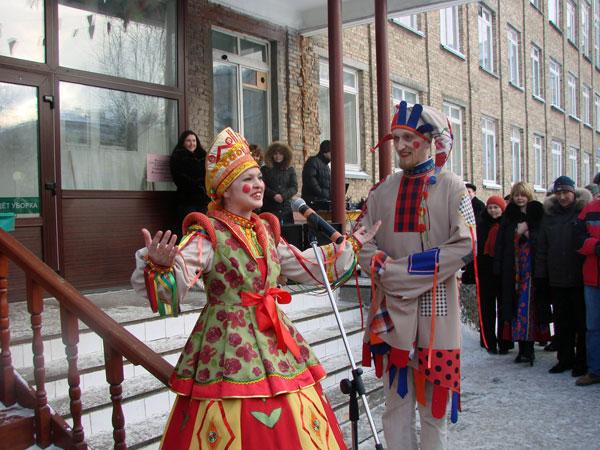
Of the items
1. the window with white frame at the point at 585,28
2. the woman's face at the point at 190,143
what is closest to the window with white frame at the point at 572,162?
the window with white frame at the point at 585,28

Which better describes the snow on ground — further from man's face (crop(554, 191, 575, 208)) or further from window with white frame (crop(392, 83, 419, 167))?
window with white frame (crop(392, 83, 419, 167))

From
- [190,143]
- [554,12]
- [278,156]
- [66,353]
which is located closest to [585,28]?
[554,12]

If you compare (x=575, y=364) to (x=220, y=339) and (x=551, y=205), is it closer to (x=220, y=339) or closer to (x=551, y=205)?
(x=551, y=205)

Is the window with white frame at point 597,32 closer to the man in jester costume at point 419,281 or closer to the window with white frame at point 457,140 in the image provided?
the window with white frame at point 457,140

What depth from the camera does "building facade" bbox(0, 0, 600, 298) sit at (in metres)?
5.41

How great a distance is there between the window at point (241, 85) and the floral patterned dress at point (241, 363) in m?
5.67

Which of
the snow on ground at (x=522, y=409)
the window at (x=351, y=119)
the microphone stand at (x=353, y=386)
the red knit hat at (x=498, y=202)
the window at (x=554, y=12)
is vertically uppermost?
the window at (x=554, y=12)

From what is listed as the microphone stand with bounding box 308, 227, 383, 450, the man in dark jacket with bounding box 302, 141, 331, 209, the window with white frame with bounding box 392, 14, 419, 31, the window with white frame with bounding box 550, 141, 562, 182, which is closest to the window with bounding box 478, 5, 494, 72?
the window with white frame with bounding box 392, 14, 419, 31

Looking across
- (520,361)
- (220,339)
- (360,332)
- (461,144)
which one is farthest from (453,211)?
(461,144)

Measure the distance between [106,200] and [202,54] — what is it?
2485mm

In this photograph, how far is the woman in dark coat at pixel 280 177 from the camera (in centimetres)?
680

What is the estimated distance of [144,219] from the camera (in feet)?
20.9

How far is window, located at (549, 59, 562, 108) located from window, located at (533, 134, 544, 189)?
2.37 meters

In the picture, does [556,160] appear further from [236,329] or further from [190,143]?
[236,329]
